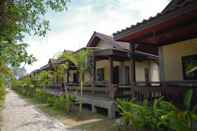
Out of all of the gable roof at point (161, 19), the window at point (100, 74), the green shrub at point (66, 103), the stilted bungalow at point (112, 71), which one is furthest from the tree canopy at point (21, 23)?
the window at point (100, 74)

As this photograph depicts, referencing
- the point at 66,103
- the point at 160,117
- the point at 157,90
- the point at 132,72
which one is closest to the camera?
the point at 160,117

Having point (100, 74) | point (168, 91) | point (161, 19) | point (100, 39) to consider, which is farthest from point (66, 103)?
point (161, 19)

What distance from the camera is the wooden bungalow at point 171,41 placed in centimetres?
676

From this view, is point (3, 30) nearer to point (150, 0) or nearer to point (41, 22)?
point (41, 22)

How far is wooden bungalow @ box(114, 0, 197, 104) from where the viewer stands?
22.2ft

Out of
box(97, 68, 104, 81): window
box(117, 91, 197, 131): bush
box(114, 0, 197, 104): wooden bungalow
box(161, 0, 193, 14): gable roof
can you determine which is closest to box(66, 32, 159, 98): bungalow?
box(97, 68, 104, 81): window

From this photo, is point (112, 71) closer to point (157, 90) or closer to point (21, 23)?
point (157, 90)

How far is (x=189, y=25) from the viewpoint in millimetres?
8281

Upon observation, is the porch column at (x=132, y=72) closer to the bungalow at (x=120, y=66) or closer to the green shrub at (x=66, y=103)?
the bungalow at (x=120, y=66)

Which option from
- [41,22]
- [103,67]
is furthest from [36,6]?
[103,67]

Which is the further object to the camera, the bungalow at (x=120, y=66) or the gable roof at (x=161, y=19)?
the bungalow at (x=120, y=66)

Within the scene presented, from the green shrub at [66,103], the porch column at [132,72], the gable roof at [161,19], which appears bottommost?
the green shrub at [66,103]

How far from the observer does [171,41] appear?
1074cm

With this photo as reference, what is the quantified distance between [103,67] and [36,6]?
468 inches
